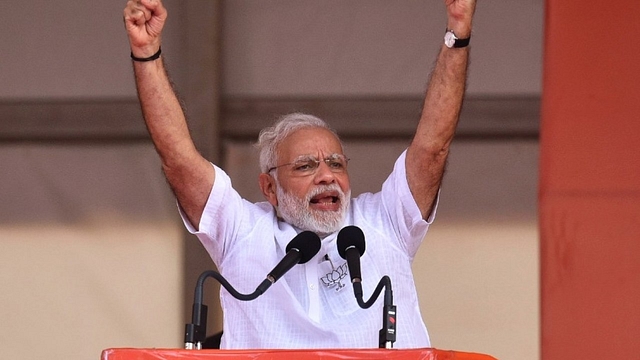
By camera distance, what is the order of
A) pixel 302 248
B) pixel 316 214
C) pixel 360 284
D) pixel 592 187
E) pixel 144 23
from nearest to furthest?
pixel 592 187
pixel 360 284
pixel 302 248
pixel 144 23
pixel 316 214

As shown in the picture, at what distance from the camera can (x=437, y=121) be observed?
3436mm

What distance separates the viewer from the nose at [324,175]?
3.54 meters

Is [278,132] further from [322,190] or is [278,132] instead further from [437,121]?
[437,121]

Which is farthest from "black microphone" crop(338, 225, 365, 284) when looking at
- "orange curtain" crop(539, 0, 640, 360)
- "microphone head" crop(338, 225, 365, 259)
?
"orange curtain" crop(539, 0, 640, 360)

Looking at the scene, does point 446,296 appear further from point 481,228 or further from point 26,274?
point 26,274

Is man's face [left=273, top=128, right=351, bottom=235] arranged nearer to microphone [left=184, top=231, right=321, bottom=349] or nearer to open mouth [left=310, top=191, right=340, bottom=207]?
open mouth [left=310, top=191, right=340, bottom=207]

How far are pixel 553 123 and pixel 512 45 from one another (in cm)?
221

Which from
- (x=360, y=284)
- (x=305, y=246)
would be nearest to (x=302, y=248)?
(x=305, y=246)

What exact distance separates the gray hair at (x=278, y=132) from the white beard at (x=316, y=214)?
0.19m

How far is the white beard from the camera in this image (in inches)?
138

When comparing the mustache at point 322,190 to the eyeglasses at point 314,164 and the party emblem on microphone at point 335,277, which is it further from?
the party emblem on microphone at point 335,277

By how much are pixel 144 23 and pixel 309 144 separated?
638 mm

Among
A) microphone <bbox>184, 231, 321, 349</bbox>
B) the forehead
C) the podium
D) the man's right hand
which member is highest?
the man's right hand

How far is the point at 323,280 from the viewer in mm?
3424
